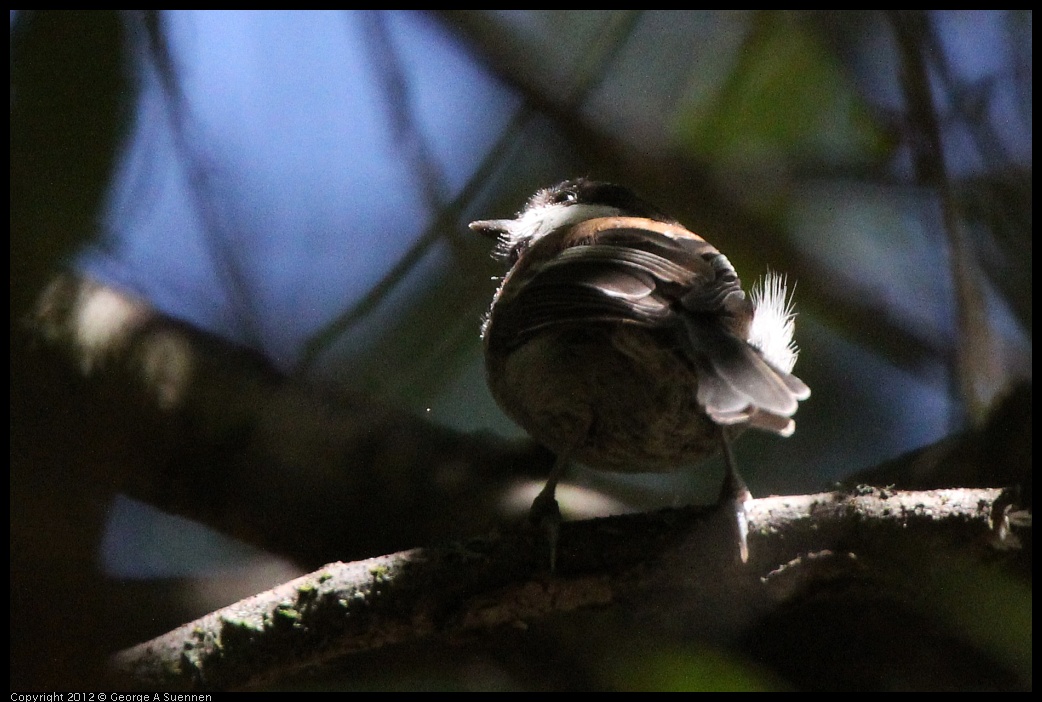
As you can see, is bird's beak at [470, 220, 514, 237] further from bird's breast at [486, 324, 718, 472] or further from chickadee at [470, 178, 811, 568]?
bird's breast at [486, 324, 718, 472]

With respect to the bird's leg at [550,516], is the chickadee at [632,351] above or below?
above

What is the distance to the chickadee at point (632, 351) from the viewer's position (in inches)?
74.9

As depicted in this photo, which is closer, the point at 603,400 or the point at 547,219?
the point at 603,400

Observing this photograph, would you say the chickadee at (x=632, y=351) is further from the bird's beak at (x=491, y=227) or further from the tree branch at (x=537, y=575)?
the bird's beak at (x=491, y=227)

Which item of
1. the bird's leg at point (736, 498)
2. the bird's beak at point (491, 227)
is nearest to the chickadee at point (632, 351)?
the bird's leg at point (736, 498)

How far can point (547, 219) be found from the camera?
300cm

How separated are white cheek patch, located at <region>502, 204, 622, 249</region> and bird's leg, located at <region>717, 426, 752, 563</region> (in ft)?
2.87

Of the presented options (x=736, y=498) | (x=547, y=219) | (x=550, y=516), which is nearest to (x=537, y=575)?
(x=550, y=516)

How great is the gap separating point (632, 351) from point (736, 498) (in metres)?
0.44

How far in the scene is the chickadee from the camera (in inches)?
74.9

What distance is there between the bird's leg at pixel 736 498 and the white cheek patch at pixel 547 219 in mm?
874

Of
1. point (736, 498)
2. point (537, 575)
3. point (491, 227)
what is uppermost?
point (491, 227)

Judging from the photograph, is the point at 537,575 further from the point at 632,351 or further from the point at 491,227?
the point at 491,227

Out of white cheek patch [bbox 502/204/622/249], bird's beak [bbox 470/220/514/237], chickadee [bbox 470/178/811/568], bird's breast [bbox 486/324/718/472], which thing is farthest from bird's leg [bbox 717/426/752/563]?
bird's beak [bbox 470/220/514/237]
